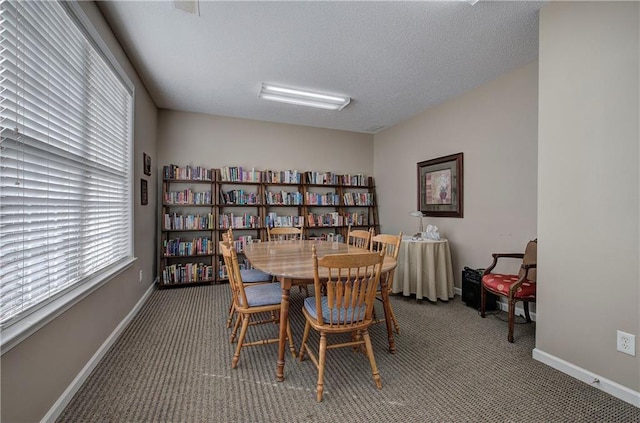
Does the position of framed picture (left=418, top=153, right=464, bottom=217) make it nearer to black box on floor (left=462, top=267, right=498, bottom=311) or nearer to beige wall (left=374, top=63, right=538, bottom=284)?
beige wall (left=374, top=63, right=538, bottom=284)

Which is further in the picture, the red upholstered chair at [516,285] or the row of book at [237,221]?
the row of book at [237,221]

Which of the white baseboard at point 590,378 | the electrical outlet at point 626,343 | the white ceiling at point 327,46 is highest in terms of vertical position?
the white ceiling at point 327,46

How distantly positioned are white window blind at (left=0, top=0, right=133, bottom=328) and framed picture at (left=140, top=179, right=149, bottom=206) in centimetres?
86

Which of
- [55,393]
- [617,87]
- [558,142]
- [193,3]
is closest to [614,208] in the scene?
[558,142]

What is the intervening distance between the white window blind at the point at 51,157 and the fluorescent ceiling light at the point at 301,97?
160 centimetres

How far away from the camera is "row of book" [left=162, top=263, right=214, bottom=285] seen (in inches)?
158

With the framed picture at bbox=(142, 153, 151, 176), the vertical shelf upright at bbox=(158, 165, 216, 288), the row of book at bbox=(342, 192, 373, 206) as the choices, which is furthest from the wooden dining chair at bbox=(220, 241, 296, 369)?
the row of book at bbox=(342, 192, 373, 206)

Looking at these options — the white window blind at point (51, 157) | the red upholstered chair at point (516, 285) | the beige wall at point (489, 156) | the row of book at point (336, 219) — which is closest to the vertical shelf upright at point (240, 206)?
the row of book at point (336, 219)

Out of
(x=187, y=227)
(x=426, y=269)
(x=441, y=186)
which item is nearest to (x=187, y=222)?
(x=187, y=227)

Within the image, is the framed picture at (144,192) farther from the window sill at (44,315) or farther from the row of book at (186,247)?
the window sill at (44,315)

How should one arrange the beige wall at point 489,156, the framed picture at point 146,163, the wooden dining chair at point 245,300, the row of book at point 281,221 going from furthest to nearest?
the row of book at point 281,221, the framed picture at point 146,163, the beige wall at point 489,156, the wooden dining chair at point 245,300

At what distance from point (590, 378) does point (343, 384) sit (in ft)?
5.29

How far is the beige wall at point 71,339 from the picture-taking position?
48.5 inches

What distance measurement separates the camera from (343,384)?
5.99ft
